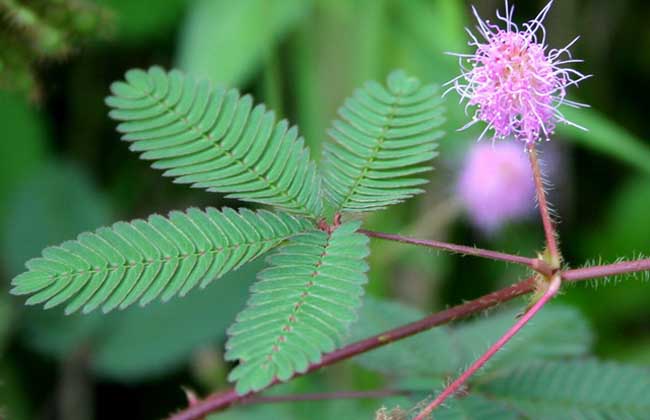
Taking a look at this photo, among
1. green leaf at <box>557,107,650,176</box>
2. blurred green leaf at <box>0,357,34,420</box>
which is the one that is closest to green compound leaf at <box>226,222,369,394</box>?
green leaf at <box>557,107,650,176</box>

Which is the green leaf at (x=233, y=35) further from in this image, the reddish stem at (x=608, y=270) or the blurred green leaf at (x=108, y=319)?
the reddish stem at (x=608, y=270)

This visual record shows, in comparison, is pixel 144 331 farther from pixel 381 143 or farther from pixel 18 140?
pixel 381 143

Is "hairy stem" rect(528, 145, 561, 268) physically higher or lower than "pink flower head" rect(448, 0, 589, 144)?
lower

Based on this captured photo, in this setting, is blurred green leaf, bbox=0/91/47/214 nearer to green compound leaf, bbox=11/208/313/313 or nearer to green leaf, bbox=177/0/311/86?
green leaf, bbox=177/0/311/86

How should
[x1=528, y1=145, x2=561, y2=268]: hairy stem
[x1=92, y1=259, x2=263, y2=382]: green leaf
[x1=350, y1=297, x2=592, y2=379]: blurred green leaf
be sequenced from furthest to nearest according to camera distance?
[x1=92, y1=259, x2=263, y2=382]: green leaf < [x1=350, y1=297, x2=592, y2=379]: blurred green leaf < [x1=528, y1=145, x2=561, y2=268]: hairy stem

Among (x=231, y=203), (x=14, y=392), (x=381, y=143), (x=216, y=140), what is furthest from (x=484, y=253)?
(x=14, y=392)

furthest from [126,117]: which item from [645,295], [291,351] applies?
[645,295]

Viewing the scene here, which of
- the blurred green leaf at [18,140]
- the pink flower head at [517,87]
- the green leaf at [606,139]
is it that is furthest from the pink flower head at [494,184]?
the pink flower head at [517,87]

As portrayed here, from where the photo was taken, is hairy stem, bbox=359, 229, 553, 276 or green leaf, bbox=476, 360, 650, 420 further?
green leaf, bbox=476, 360, 650, 420
